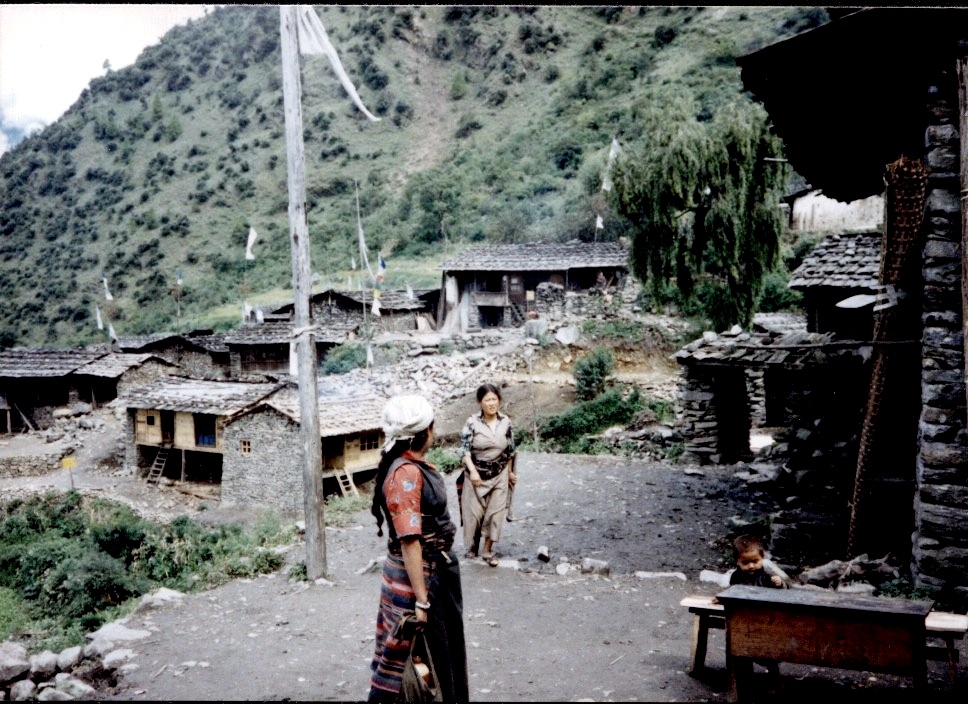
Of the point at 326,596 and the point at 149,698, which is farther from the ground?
the point at 149,698

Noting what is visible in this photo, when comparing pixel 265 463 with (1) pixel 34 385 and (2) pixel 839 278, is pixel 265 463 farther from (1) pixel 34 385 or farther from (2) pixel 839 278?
(2) pixel 839 278

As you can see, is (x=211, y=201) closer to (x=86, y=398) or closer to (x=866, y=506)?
(x=86, y=398)

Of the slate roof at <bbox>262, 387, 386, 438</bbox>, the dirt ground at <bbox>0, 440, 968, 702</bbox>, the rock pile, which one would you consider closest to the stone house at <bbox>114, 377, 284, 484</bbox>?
the slate roof at <bbox>262, 387, 386, 438</bbox>

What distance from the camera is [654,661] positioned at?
4531mm

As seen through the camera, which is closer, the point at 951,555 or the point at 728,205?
the point at 951,555

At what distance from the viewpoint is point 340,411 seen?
1873cm

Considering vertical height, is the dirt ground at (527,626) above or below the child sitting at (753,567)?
below

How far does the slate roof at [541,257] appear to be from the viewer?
32219 mm

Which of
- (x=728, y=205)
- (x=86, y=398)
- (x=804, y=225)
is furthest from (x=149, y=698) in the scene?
(x=804, y=225)

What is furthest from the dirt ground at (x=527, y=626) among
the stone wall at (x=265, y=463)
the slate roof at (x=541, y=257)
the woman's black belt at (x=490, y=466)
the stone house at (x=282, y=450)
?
the slate roof at (x=541, y=257)

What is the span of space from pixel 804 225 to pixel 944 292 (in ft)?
89.4

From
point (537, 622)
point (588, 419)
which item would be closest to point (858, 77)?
point (537, 622)

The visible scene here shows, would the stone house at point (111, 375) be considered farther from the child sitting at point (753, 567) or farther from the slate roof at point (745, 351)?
the child sitting at point (753, 567)

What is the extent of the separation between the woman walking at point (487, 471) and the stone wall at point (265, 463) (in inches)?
461
